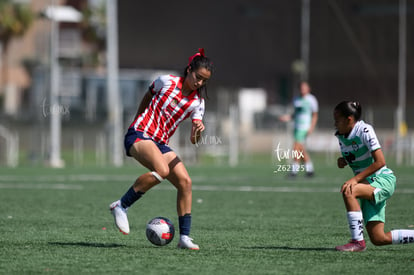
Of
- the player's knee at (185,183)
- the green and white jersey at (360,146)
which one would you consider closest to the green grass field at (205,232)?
the player's knee at (185,183)

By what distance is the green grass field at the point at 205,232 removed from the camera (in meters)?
7.25

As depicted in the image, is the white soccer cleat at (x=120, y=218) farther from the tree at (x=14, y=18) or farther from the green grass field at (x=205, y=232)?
the tree at (x=14, y=18)

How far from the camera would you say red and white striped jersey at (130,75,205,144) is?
855 cm

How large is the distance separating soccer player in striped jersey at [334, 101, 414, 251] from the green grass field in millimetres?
187

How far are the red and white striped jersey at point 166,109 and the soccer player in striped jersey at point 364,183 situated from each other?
4.71 ft

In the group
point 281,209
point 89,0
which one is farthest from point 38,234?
point 89,0

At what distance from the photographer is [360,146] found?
806 centimetres

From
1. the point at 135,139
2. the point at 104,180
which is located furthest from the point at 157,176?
the point at 104,180

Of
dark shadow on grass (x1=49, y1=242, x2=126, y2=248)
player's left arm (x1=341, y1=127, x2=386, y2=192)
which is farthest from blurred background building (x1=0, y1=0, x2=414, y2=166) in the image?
player's left arm (x1=341, y1=127, x2=386, y2=192)

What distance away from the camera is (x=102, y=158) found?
3450cm

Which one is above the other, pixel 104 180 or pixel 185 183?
pixel 104 180

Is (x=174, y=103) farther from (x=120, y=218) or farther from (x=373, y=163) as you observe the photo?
(x=373, y=163)

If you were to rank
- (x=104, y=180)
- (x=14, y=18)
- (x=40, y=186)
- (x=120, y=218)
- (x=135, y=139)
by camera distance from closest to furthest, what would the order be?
(x=120, y=218) → (x=135, y=139) → (x=40, y=186) → (x=104, y=180) → (x=14, y=18)

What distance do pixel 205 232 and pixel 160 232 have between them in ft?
4.98
